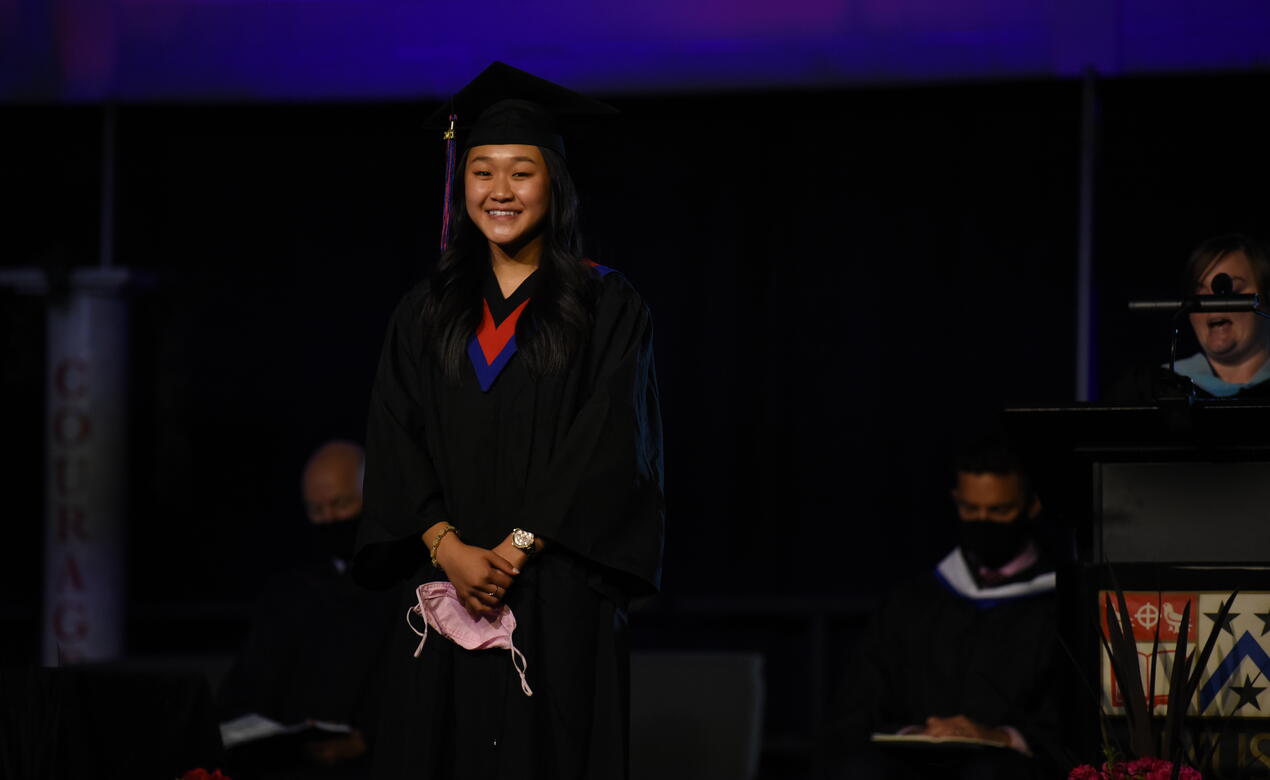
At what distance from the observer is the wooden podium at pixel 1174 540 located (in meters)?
2.92

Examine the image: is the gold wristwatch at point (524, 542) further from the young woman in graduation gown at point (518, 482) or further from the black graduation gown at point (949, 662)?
the black graduation gown at point (949, 662)

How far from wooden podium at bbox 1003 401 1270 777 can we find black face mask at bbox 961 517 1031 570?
182cm

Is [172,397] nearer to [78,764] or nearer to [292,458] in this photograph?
[292,458]

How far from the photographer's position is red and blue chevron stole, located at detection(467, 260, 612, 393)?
2939 mm

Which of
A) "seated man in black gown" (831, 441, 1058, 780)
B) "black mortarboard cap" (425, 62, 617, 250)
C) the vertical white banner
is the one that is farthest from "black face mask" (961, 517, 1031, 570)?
the vertical white banner

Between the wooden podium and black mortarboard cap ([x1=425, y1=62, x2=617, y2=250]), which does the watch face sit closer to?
black mortarboard cap ([x1=425, y1=62, x2=617, y2=250])

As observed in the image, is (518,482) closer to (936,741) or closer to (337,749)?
(936,741)

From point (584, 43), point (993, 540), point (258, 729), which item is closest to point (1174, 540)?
point (993, 540)

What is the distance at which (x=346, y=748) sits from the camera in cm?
484

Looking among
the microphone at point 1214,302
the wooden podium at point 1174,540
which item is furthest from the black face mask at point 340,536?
the microphone at point 1214,302

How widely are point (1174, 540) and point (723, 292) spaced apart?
13.9 feet

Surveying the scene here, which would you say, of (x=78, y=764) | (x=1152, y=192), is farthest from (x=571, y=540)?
Answer: (x=1152, y=192)

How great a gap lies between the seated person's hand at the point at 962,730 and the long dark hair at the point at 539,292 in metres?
2.03

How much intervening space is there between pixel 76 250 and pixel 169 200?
47 centimetres
